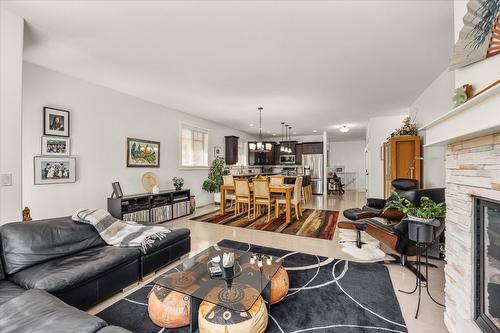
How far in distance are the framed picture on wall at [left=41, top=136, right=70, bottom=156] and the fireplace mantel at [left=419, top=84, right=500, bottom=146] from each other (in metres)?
4.63

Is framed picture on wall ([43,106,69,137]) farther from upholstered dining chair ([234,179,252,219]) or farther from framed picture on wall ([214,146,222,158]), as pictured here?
framed picture on wall ([214,146,222,158])

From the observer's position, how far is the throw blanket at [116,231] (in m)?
2.38

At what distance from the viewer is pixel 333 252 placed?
3.21 meters

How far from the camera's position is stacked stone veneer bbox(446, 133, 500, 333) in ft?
4.15

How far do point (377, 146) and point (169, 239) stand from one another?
20.5 feet

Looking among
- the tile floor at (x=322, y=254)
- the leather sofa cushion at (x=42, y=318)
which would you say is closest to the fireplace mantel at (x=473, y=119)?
the tile floor at (x=322, y=254)

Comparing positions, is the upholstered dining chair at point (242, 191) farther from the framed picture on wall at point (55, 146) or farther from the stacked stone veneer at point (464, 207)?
the stacked stone veneer at point (464, 207)

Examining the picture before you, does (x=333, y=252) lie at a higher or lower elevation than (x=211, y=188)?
lower

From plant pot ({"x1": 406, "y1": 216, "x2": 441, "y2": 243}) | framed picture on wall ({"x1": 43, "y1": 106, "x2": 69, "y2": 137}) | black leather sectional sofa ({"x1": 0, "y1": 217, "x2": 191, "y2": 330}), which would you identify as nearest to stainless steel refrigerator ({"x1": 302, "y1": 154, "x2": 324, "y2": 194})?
plant pot ({"x1": 406, "y1": 216, "x2": 441, "y2": 243})

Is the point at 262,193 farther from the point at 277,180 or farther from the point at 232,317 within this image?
the point at 232,317

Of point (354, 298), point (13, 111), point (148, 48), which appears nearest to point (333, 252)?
point (354, 298)

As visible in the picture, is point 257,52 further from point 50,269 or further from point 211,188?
point 211,188

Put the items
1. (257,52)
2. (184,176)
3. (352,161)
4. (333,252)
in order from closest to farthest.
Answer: (257,52) < (333,252) < (184,176) < (352,161)

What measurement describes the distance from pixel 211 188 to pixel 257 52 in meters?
4.49
